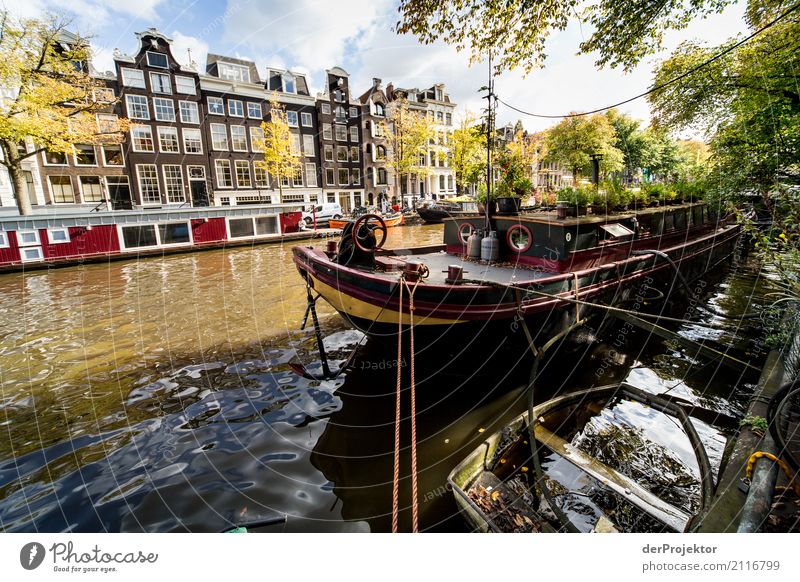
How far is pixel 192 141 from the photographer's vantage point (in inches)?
1192

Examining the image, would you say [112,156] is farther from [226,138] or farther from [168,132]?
[226,138]

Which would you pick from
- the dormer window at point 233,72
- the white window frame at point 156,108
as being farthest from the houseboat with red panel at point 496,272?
the dormer window at point 233,72

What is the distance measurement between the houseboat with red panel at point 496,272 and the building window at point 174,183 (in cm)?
2866

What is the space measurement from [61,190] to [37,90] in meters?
10.7

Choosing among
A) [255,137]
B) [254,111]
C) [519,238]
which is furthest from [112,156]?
[519,238]

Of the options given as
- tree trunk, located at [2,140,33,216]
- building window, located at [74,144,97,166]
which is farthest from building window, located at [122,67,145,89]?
tree trunk, located at [2,140,33,216]

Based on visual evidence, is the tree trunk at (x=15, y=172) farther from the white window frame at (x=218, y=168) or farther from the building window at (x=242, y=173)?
the building window at (x=242, y=173)

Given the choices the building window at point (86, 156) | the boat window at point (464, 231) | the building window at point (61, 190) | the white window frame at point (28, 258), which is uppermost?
the building window at point (86, 156)

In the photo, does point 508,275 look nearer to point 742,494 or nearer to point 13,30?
point 742,494

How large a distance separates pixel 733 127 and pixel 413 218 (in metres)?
25.5

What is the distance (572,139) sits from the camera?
34.9 m

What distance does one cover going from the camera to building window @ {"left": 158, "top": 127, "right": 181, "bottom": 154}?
2888 centimetres

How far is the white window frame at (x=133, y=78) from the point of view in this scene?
A: 2692cm

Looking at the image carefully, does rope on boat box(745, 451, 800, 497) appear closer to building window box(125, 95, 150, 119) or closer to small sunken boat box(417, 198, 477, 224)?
small sunken boat box(417, 198, 477, 224)
